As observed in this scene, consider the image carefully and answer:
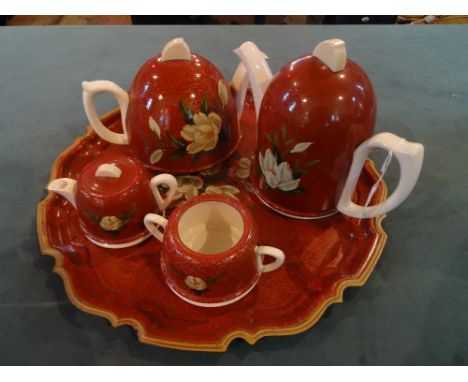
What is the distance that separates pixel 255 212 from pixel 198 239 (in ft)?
0.34

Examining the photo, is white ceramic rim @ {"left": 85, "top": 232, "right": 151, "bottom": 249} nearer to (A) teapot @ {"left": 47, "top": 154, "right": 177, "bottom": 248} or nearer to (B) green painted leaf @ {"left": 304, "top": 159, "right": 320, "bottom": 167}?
(A) teapot @ {"left": 47, "top": 154, "right": 177, "bottom": 248}

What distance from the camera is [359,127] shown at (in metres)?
0.44

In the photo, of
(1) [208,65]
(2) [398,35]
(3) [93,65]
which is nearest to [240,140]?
(1) [208,65]

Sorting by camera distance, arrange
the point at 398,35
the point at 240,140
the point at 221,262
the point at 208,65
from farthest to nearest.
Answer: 1. the point at 398,35
2. the point at 240,140
3. the point at 208,65
4. the point at 221,262

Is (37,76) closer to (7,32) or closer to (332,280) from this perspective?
(7,32)

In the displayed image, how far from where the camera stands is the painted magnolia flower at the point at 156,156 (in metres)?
0.55

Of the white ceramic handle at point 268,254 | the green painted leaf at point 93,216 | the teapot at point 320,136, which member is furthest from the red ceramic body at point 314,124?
the green painted leaf at point 93,216

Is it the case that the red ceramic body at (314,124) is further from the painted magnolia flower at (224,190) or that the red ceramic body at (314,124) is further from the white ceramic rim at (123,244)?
the white ceramic rim at (123,244)

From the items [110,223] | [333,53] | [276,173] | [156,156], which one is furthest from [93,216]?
[333,53]

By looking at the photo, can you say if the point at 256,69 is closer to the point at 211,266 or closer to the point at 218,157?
the point at 218,157

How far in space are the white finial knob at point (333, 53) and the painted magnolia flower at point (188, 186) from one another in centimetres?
25

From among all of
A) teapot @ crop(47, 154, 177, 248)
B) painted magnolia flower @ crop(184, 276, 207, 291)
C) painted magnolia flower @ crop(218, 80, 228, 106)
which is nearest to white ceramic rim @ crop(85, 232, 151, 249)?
teapot @ crop(47, 154, 177, 248)

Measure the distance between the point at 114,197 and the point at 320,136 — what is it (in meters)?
0.25

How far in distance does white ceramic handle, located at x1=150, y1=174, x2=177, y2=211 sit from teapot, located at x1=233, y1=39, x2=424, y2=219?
12 cm
